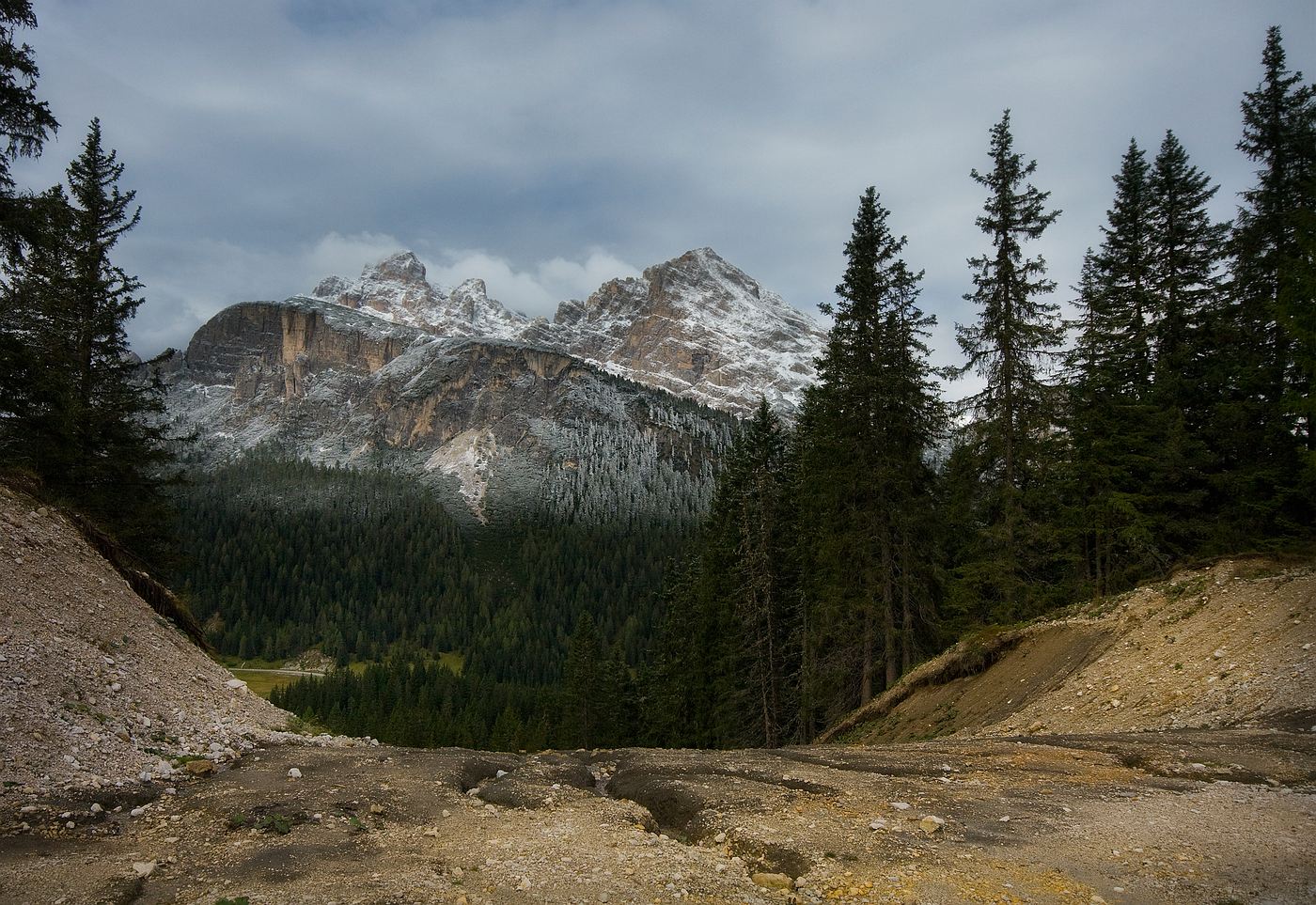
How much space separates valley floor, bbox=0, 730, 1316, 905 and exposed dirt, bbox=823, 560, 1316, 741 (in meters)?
1.80

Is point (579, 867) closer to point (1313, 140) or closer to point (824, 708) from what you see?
point (824, 708)

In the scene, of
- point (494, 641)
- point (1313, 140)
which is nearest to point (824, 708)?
point (1313, 140)

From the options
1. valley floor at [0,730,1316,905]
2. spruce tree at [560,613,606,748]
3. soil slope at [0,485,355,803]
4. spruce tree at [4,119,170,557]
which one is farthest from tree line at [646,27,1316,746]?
spruce tree at [560,613,606,748]

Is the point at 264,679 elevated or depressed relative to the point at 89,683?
depressed

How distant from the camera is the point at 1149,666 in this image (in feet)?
43.4

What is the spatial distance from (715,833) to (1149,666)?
11.0 meters

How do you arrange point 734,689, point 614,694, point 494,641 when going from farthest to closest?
point 494,641, point 614,694, point 734,689

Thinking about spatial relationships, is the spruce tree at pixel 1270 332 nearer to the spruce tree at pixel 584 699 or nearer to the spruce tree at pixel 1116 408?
the spruce tree at pixel 1116 408

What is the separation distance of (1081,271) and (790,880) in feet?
96.1

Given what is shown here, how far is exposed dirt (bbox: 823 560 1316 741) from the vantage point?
36.8ft

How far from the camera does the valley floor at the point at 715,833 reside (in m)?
5.44

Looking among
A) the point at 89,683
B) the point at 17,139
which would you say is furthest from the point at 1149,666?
the point at 17,139

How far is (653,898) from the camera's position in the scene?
18.2 ft

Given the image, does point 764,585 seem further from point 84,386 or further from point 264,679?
point 264,679
